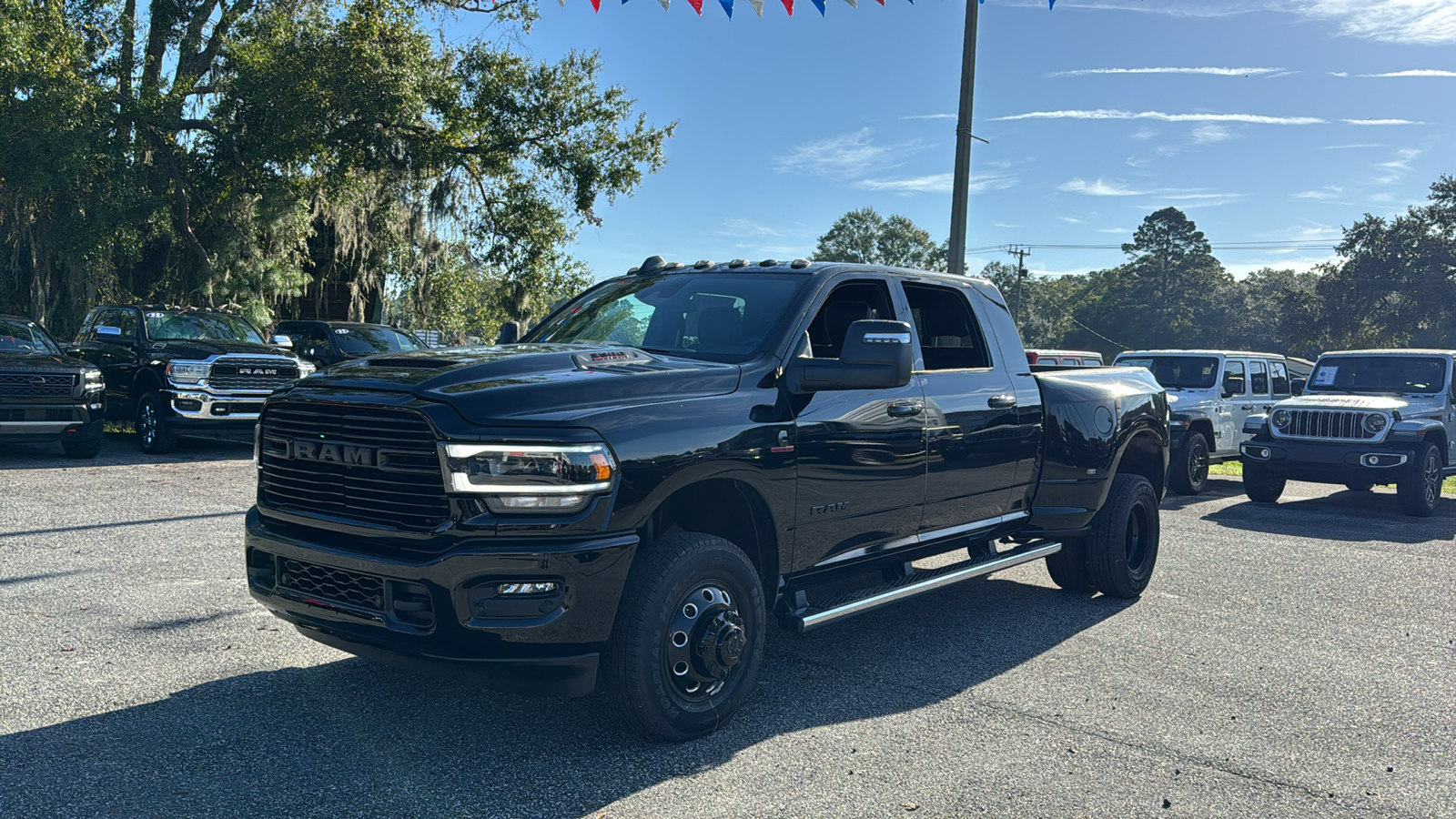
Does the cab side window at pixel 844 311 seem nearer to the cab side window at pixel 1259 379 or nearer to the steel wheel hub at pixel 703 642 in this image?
the steel wheel hub at pixel 703 642

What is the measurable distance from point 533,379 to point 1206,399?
1234cm

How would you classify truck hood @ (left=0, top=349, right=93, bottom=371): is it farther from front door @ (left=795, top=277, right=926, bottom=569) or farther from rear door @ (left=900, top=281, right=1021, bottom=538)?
rear door @ (left=900, top=281, right=1021, bottom=538)

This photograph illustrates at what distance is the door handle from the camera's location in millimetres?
5113

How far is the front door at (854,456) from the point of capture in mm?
4688

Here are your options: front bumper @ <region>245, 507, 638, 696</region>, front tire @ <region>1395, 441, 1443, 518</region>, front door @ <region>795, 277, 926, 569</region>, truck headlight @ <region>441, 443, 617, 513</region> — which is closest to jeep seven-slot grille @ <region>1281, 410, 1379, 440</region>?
front tire @ <region>1395, 441, 1443, 518</region>

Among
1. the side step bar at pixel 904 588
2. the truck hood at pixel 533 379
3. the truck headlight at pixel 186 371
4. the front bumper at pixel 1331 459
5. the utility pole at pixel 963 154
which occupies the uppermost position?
the utility pole at pixel 963 154

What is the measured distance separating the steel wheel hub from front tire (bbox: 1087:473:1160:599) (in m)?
3.44

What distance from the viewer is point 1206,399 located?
1413cm

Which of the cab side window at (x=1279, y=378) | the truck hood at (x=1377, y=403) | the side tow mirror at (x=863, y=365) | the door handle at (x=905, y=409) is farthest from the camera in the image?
the cab side window at (x=1279, y=378)

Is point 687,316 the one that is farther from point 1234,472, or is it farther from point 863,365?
point 1234,472

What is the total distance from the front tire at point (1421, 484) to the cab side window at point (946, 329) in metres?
8.11

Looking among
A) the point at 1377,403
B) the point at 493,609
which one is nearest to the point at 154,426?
the point at 493,609

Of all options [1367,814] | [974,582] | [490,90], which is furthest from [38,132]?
[1367,814]

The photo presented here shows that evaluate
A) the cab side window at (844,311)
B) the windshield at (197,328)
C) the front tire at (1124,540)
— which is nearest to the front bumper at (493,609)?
the cab side window at (844,311)
